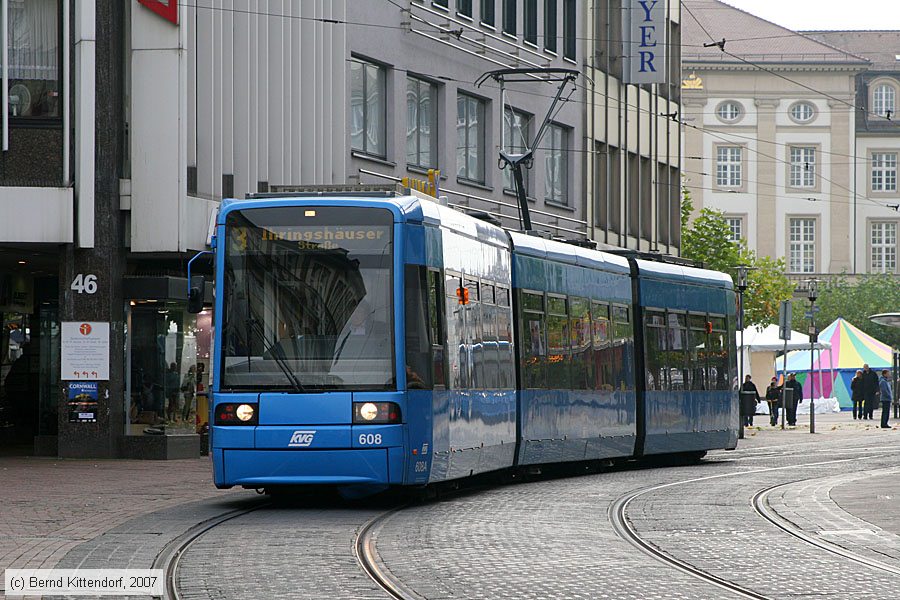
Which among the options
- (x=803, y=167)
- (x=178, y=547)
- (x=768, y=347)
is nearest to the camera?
(x=178, y=547)

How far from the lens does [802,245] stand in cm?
10588

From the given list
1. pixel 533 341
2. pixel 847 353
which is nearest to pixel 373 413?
pixel 533 341

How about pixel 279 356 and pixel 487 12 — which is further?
pixel 487 12

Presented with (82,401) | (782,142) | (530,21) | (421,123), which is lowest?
(82,401)

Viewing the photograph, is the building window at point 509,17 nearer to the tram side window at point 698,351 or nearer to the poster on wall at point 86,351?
the tram side window at point 698,351

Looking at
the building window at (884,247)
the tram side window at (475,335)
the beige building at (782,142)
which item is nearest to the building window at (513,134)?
the tram side window at (475,335)

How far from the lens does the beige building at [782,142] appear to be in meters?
102

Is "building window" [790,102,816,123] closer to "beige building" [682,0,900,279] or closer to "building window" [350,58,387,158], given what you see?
"beige building" [682,0,900,279]

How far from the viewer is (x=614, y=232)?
49156 mm

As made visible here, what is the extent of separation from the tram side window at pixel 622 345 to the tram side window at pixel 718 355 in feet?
10.3

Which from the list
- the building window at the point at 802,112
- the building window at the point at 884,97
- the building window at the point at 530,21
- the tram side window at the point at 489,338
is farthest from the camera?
the building window at the point at 884,97

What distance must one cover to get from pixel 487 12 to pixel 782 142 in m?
66.4

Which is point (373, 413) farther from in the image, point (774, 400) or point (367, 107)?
point (774, 400)

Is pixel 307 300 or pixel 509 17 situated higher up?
pixel 509 17
